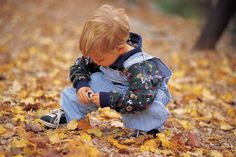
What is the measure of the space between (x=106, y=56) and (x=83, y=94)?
1.02ft

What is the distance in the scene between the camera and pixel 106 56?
297 cm

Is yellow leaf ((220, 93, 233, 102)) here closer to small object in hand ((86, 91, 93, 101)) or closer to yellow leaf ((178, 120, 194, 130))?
yellow leaf ((178, 120, 194, 130))

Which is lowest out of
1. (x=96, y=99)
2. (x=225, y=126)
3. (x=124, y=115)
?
(x=225, y=126)

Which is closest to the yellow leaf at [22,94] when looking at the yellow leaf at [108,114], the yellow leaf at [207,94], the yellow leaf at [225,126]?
the yellow leaf at [108,114]

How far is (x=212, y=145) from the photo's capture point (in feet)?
11.5

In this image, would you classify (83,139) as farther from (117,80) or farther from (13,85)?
(13,85)

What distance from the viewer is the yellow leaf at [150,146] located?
3061mm

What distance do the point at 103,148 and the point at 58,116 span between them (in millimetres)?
441

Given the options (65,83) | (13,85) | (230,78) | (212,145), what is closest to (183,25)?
(230,78)

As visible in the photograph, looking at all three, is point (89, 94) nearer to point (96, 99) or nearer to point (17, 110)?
point (96, 99)

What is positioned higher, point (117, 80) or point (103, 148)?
point (117, 80)

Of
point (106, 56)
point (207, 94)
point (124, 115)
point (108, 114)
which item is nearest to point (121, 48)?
point (106, 56)

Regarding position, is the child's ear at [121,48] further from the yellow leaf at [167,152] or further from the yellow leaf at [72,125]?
the yellow leaf at [167,152]

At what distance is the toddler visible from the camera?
288cm
